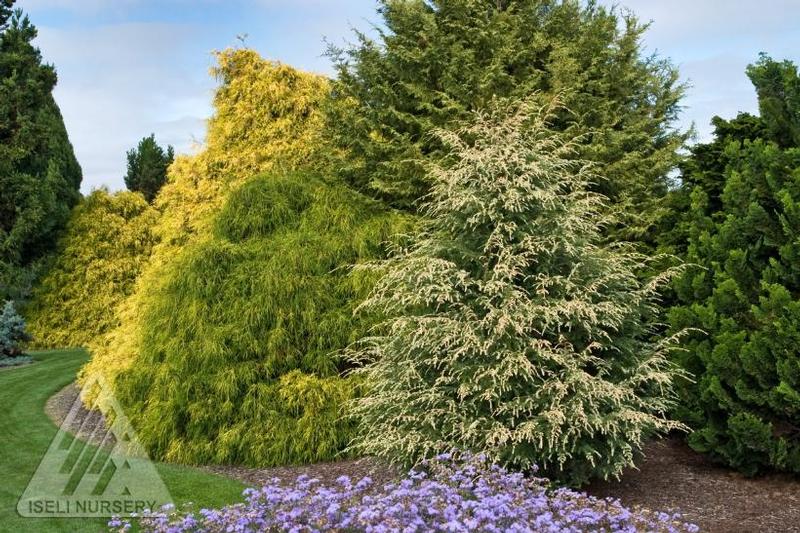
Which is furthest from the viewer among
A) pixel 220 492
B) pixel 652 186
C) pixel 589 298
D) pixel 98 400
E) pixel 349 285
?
pixel 652 186

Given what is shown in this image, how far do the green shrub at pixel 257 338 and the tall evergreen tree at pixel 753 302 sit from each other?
11.3 feet

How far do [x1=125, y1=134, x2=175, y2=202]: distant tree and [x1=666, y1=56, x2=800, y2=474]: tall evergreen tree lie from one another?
2551 centimetres

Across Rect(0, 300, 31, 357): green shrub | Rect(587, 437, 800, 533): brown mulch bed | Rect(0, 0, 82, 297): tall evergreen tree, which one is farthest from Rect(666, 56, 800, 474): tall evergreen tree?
Rect(0, 0, 82, 297): tall evergreen tree

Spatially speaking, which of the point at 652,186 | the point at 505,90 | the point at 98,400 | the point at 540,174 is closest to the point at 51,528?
the point at 98,400

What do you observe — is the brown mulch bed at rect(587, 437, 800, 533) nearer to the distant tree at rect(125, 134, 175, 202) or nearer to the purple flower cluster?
the purple flower cluster

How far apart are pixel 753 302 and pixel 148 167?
→ 27.2 metres

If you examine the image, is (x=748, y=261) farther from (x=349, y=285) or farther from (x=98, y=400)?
(x=98, y=400)

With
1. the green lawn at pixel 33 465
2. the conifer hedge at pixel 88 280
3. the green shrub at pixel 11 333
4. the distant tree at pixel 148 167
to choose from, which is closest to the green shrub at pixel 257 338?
the green lawn at pixel 33 465

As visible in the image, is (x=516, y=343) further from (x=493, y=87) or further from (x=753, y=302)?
(x=493, y=87)

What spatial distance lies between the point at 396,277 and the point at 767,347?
3.23 meters

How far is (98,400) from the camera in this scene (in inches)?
354

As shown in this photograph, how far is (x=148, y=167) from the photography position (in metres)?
28.9

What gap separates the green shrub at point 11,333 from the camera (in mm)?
15523

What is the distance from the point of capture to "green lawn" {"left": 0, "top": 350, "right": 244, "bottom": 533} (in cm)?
520
